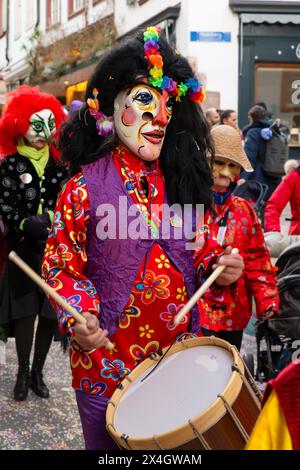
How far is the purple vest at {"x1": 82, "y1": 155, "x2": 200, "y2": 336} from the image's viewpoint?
2.48 m

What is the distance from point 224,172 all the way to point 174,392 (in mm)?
2023

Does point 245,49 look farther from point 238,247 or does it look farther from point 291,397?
point 291,397

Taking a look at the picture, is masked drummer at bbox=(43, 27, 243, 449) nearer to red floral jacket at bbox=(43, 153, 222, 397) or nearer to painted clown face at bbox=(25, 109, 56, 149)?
red floral jacket at bbox=(43, 153, 222, 397)

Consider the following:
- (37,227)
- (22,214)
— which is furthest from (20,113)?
(37,227)

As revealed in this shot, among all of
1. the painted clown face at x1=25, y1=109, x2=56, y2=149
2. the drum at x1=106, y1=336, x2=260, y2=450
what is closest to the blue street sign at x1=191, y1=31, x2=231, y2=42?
the painted clown face at x1=25, y1=109, x2=56, y2=149

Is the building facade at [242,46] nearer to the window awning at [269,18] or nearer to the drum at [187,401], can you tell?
the window awning at [269,18]

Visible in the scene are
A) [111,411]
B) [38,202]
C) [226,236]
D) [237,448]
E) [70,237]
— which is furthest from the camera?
[38,202]

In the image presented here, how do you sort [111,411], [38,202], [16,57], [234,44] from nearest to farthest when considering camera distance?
[111,411], [38,202], [234,44], [16,57]

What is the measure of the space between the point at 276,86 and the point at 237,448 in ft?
36.2

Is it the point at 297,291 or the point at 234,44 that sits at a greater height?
the point at 234,44

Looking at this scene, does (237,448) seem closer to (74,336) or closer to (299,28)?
(74,336)

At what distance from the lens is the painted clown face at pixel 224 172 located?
4.09 metres

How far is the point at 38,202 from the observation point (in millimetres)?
4820

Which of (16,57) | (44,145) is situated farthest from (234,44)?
(16,57)
